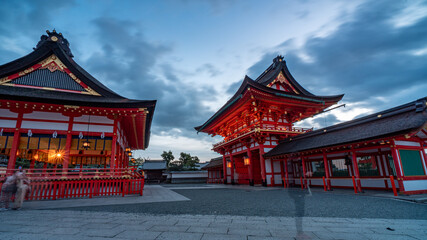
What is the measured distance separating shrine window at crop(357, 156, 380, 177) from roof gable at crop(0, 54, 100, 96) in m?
16.5

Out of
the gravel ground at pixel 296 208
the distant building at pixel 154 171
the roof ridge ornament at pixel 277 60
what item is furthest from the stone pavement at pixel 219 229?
the distant building at pixel 154 171

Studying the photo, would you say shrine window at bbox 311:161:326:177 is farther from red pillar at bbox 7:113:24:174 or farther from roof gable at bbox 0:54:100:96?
red pillar at bbox 7:113:24:174

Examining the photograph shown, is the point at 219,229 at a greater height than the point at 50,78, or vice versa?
the point at 50,78

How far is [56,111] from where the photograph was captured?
10.5 meters

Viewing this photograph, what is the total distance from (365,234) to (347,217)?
152 centimetres

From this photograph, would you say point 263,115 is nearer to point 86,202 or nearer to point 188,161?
point 86,202

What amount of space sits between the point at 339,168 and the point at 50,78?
18.9 metres

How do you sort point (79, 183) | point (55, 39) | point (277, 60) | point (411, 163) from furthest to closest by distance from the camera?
point (277, 60) → point (55, 39) → point (79, 183) → point (411, 163)

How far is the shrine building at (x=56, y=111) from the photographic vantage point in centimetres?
966

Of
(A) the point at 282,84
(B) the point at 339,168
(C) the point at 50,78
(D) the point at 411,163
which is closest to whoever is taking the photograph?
(D) the point at 411,163

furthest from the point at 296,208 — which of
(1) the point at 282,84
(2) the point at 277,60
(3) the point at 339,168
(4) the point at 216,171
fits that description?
(4) the point at 216,171

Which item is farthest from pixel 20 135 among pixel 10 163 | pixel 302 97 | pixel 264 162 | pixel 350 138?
pixel 302 97

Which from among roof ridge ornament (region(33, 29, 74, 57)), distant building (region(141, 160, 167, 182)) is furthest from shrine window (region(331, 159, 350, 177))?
distant building (region(141, 160, 167, 182))

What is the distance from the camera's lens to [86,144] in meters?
10.2
